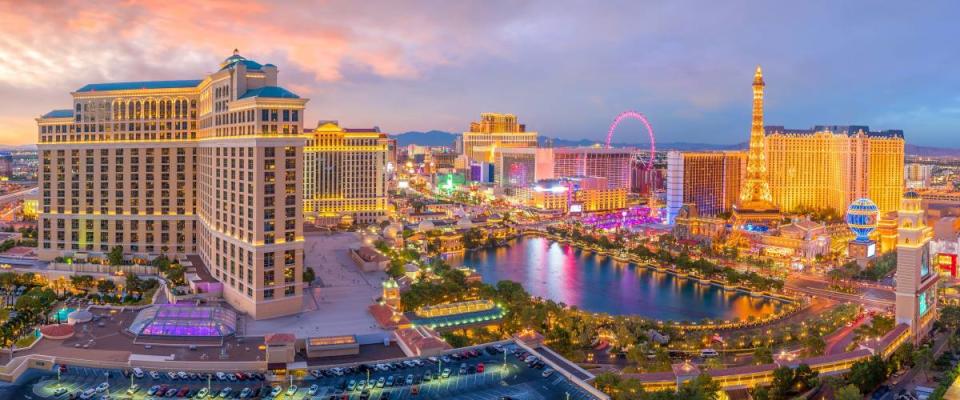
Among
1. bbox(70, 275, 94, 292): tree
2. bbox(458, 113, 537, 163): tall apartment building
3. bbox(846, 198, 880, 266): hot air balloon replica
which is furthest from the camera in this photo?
bbox(458, 113, 537, 163): tall apartment building

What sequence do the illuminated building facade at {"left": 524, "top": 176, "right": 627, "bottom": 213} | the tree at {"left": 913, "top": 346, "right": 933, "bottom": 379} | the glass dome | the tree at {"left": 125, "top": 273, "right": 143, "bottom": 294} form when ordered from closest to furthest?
the glass dome → the tree at {"left": 913, "top": 346, "right": 933, "bottom": 379} → the tree at {"left": 125, "top": 273, "right": 143, "bottom": 294} → the illuminated building facade at {"left": 524, "top": 176, "right": 627, "bottom": 213}

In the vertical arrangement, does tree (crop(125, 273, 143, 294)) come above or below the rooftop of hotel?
below

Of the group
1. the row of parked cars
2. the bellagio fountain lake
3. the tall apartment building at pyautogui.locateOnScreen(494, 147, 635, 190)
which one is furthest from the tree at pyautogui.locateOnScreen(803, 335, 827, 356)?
the tall apartment building at pyautogui.locateOnScreen(494, 147, 635, 190)

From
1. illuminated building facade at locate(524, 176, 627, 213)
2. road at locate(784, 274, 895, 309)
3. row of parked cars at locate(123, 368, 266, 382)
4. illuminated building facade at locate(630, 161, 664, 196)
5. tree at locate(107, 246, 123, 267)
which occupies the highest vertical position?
illuminated building facade at locate(630, 161, 664, 196)

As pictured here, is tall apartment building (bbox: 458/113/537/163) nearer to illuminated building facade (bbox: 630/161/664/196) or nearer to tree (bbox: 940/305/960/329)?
illuminated building facade (bbox: 630/161/664/196)

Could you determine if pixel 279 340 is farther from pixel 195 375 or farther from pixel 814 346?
pixel 814 346

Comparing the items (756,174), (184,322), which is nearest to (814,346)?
(184,322)
